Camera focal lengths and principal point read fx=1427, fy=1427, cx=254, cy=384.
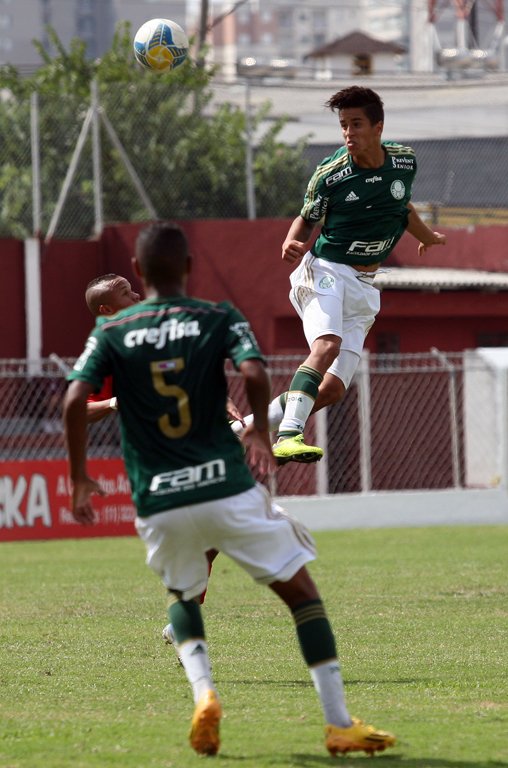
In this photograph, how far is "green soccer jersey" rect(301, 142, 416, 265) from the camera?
29.2 ft

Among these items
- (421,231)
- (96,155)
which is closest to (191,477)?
(421,231)

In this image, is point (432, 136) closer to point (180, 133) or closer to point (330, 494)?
point (180, 133)

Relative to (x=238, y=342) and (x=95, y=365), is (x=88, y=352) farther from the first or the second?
(x=238, y=342)

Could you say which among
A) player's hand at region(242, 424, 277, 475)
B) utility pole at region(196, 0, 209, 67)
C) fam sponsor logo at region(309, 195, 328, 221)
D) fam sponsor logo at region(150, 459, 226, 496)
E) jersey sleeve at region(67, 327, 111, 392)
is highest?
utility pole at region(196, 0, 209, 67)

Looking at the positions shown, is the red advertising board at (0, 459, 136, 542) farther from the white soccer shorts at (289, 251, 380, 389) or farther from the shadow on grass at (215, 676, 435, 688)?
the shadow on grass at (215, 676, 435, 688)

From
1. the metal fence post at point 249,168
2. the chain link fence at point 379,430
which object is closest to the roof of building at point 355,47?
the metal fence post at point 249,168

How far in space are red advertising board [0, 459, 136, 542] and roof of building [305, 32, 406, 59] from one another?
167 ft

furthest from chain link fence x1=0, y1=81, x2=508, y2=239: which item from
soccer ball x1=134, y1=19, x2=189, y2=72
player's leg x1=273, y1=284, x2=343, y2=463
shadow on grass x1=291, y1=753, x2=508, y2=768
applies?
shadow on grass x1=291, y1=753, x2=508, y2=768

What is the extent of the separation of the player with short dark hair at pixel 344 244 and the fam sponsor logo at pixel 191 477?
3.01 meters

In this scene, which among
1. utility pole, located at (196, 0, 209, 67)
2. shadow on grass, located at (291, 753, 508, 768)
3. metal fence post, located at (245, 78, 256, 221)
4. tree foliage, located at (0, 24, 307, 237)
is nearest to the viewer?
shadow on grass, located at (291, 753, 508, 768)

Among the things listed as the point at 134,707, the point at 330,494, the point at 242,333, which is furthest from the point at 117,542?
the point at 242,333

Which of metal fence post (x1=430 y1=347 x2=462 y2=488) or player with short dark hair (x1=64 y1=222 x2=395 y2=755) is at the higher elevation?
player with short dark hair (x1=64 y1=222 x2=395 y2=755)

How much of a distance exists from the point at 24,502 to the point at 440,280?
35.4 feet

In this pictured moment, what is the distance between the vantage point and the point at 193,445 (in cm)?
560
